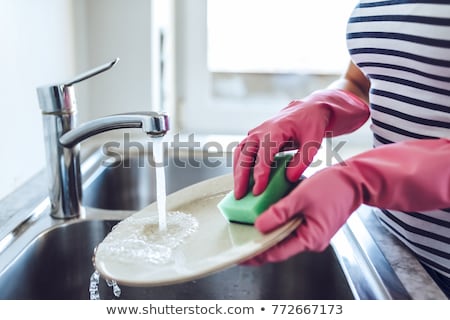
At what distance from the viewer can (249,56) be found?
55.1 inches

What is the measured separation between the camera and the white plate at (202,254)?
0.51 metres

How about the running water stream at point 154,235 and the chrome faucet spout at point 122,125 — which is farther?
the chrome faucet spout at point 122,125

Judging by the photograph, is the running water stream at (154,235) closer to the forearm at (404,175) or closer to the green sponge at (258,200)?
the green sponge at (258,200)

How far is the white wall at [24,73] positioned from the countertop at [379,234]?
2 centimetres

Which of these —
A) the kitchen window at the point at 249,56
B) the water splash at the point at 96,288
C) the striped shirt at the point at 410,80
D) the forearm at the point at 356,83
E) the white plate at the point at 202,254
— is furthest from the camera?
the kitchen window at the point at 249,56

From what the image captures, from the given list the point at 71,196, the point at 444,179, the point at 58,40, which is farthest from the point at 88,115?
the point at 444,179

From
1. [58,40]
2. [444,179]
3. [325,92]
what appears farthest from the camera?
[58,40]

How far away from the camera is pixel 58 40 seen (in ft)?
3.50

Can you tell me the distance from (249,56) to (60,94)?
0.75 meters

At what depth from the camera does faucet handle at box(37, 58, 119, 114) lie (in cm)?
73

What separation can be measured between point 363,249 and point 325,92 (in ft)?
0.80

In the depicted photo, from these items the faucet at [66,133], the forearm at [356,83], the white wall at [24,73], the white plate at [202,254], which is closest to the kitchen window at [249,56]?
the white wall at [24,73]

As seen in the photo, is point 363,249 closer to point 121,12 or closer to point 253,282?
point 253,282

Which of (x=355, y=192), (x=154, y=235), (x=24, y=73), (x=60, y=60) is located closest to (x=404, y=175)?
(x=355, y=192)
